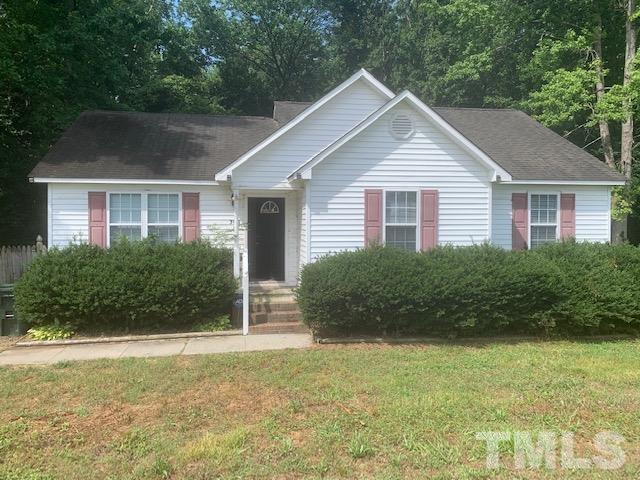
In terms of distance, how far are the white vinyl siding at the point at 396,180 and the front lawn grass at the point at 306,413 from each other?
→ 145 inches

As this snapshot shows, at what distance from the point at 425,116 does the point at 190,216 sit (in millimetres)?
6142

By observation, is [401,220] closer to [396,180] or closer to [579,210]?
[396,180]

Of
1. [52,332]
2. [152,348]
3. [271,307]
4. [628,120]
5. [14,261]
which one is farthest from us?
[628,120]

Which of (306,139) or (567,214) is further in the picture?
(567,214)

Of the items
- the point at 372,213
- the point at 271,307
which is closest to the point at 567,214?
the point at 372,213

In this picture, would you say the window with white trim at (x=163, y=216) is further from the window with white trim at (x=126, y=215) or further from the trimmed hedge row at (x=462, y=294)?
the trimmed hedge row at (x=462, y=294)

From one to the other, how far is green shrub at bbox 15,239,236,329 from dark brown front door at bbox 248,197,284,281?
3.34 meters

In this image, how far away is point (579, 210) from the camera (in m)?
13.1

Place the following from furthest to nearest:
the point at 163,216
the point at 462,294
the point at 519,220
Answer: the point at 519,220 → the point at 163,216 → the point at 462,294

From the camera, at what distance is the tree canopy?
16.5m

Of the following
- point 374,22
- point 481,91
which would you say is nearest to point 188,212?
point 481,91

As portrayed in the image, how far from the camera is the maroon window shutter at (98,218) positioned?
11609 mm

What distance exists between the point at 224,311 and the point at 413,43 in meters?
22.9

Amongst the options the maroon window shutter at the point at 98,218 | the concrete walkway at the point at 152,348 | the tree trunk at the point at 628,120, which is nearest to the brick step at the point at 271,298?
the concrete walkway at the point at 152,348
